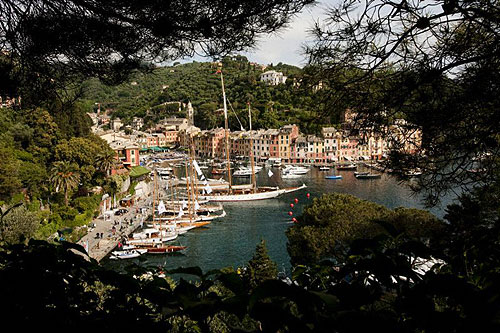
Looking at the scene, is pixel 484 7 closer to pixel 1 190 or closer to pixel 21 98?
pixel 21 98

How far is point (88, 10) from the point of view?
9.52 ft

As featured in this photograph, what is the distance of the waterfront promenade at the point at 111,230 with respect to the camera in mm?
15195

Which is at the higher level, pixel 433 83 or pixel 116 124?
pixel 116 124

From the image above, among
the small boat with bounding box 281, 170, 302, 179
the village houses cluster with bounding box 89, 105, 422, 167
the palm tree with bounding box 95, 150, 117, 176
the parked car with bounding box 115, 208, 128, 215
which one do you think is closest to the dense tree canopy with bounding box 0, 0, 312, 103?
the village houses cluster with bounding box 89, 105, 422, 167

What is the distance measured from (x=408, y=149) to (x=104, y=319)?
107 inches

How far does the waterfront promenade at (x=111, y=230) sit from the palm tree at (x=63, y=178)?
5.99 feet

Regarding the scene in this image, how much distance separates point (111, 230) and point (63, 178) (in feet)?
9.71

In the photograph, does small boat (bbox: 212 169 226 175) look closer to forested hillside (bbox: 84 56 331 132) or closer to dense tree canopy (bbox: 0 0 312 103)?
forested hillside (bbox: 84 56 331 132)

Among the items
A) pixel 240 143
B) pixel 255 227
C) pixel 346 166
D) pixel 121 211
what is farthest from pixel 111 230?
pixel 240 143

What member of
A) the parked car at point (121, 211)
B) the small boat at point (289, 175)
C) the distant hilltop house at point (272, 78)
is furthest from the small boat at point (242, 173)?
the distant hilltop house at point (272, 78)

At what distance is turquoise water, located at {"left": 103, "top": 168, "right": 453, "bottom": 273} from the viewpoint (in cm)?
1477

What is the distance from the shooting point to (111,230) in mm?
17469

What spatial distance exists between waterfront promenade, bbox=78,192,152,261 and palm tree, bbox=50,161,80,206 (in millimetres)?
1827

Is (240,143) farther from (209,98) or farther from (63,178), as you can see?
(63,178)
